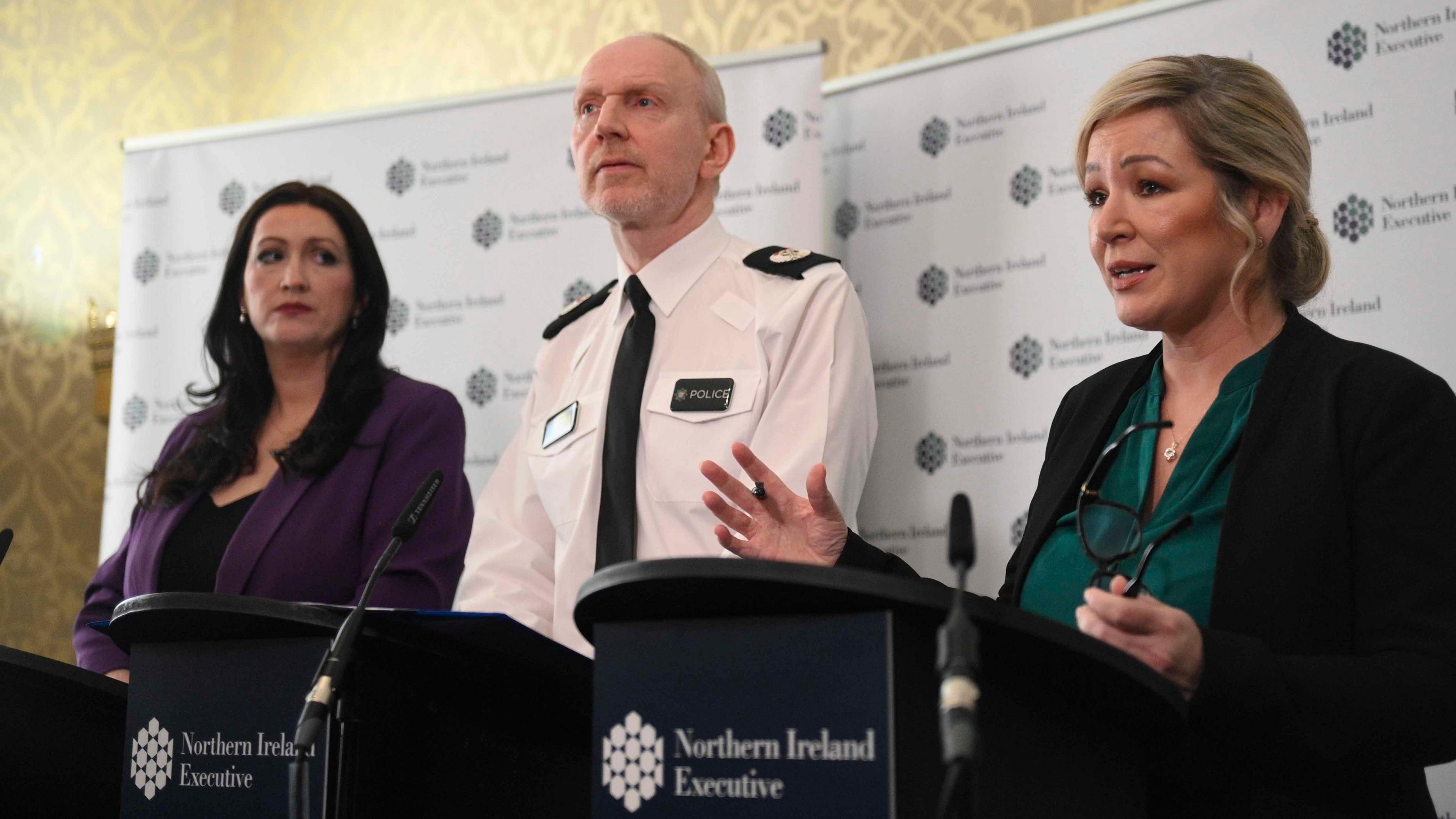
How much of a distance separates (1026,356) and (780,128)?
2.80ft

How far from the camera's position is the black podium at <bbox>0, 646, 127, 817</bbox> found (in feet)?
6.21

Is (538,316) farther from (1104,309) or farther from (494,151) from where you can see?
(1104,309)

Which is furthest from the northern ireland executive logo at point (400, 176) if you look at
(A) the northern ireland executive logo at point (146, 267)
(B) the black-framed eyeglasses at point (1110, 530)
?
(B) the black-framed eyeglasses at point (1110, 530)

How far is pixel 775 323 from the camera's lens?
2770 millimetres

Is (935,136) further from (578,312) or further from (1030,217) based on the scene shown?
(578,312)

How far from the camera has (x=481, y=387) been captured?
400cm

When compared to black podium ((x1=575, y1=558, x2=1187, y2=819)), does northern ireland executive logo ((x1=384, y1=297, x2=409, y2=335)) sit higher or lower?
higher

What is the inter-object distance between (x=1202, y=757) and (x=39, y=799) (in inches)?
57.0

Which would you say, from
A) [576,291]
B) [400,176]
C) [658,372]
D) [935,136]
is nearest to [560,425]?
[658,372]

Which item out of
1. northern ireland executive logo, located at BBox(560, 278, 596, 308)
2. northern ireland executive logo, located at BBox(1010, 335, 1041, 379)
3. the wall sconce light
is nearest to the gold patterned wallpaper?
the wall sconce light

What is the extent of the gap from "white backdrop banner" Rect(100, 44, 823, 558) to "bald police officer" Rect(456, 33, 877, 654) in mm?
525

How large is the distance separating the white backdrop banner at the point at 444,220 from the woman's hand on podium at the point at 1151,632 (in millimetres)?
2328

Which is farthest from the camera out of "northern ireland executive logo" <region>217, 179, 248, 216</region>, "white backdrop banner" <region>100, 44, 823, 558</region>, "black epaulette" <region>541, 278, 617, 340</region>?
"northern ireland executive logo" <region>217, 179, 248, 216</region>

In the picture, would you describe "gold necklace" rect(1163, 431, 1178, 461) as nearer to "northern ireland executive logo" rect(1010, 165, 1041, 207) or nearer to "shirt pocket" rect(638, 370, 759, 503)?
"shirt pocket" rect(638, 370, 759, 503)
